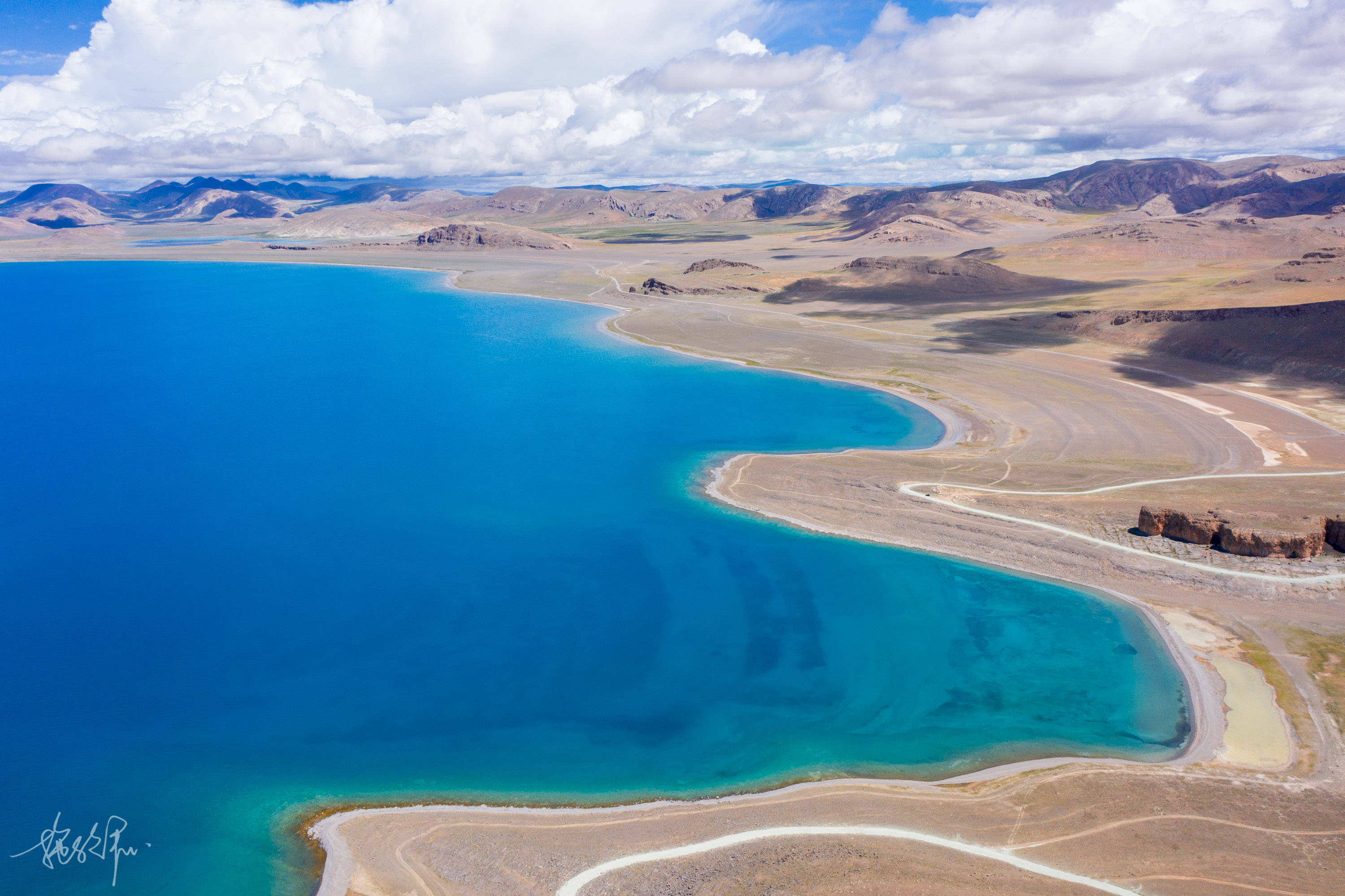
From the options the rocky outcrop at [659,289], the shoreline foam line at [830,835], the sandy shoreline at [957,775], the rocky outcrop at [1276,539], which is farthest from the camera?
the rocky outcrop at [659,289]

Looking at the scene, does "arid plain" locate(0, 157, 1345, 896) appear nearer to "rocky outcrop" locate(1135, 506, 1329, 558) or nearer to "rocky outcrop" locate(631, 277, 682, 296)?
"rocky outcrop" locate(1135, 506, 1329, 558)

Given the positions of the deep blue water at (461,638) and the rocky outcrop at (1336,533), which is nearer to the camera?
the deep blue water at (461,638)

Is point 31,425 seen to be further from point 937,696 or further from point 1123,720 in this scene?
point 1123,720

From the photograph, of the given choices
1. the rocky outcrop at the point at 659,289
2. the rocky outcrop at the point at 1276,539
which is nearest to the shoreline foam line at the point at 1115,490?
the rocky outcrop at the point at 1276,539

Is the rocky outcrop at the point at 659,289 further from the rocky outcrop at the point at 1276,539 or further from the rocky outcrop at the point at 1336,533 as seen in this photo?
the rocky outcrop at the point at 1336,533

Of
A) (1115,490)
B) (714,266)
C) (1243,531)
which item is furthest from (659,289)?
(1243,531)

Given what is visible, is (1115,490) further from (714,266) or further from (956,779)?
(714,266)

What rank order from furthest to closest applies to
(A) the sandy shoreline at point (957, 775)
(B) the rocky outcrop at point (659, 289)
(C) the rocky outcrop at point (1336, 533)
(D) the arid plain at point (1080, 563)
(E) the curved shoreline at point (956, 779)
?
(B) the rocky outcrop at point (659, 289), (C) the rocky outcrop at point (1336, 533), (A) the sandy shoreline at point (957, 775), (E) the curved shoreline at point (956, 779), (D) the arid plain at point (1080, 563)
